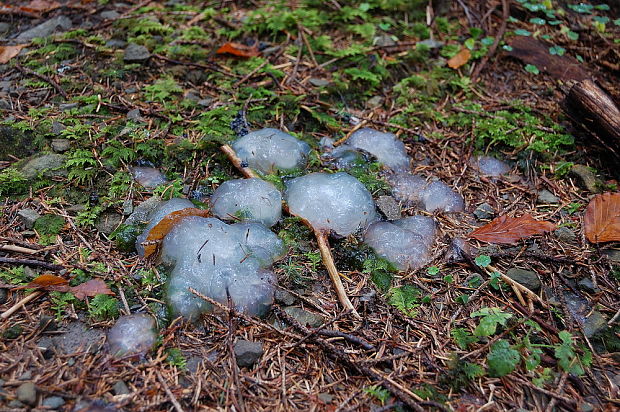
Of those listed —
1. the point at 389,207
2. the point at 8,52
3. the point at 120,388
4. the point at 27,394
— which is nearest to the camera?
the point at 27,394

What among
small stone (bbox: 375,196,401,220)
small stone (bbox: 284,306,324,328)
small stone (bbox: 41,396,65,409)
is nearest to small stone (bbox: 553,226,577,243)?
small stone (bbox: 375,196,401,220)

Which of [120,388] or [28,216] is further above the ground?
[28,216]

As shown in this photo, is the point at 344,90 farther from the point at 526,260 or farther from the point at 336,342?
the point at 336,342

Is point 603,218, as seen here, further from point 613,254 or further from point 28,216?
point 28,216

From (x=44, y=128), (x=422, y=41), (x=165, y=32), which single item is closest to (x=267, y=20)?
(x=165, y=32)

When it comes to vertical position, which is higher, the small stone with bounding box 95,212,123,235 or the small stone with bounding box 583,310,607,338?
the small stone with bounding box 95,212,123,235

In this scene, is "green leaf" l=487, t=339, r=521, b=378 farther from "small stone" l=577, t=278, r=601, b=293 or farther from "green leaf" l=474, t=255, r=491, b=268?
"small stone" l=577, t=278, r=601, b=293

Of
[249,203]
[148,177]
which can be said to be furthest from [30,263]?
[249,203]
